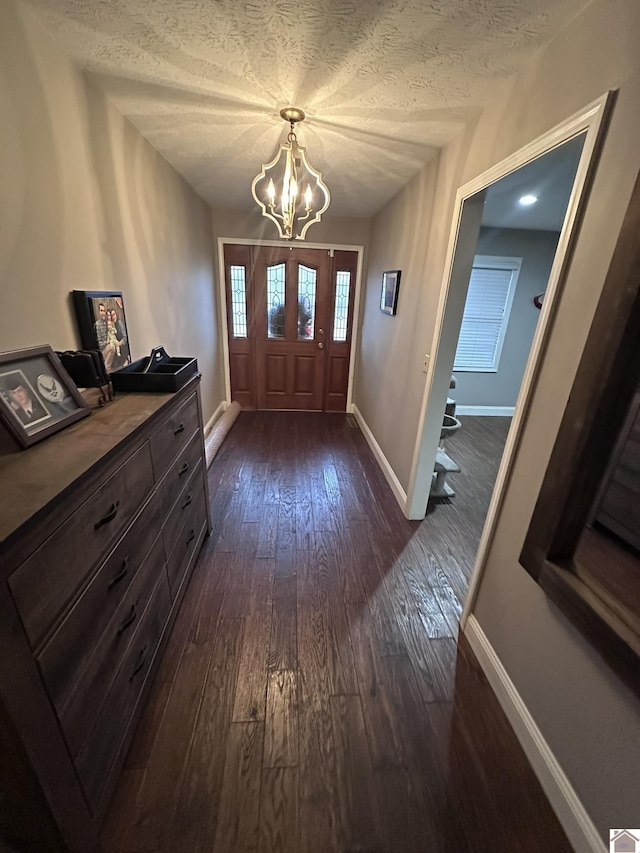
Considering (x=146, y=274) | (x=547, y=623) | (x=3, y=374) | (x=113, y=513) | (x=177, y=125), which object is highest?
(x=177, y=125)

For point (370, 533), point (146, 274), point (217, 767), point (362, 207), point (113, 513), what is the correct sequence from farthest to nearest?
point (362, 207)
point (370, 533)
point (146, 274)
point (217, 767)
point (113, 513)

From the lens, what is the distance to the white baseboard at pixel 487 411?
15.4 ft

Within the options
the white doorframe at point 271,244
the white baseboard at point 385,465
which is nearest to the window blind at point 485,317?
the white doorframe at point 271,244

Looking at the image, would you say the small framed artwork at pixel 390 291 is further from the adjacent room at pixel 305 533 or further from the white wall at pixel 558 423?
the white wall at pixel 558 423

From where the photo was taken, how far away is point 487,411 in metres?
4.71

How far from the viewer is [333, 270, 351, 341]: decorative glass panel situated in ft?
13.3

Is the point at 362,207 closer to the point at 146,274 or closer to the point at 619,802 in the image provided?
the point at 146,274

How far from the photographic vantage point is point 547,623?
1.16m

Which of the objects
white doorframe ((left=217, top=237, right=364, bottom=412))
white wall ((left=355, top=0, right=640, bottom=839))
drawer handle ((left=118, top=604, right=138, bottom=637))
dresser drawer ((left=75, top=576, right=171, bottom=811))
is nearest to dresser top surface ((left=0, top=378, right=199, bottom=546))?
drawer handle ((left=118, top=604, right=138, bottom=637))

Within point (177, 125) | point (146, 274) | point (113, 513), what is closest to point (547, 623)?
point (113, 513)

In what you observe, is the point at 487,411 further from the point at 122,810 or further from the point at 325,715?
the point at 122,810

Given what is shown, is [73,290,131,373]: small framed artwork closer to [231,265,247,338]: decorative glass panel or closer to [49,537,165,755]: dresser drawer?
[49,537,165,755]: dresser drawer

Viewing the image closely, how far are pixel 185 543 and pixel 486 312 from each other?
4352 millimetres

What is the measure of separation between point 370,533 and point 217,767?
1431 millimetres
